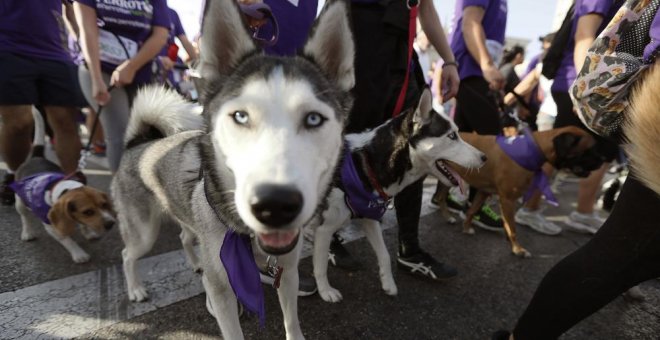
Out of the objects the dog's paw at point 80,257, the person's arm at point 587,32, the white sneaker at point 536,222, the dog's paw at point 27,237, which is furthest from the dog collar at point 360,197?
the dog's paw at point 27,237

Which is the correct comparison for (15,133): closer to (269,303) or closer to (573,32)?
(269,303)

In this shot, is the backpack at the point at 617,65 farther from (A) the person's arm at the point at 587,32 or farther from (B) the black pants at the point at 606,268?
(A) the person's arm at the point at 587,32

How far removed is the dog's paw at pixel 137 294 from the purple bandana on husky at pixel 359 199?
4.91 ft

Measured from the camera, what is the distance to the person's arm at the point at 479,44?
310cm

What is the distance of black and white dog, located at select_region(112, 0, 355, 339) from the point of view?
0.99 metres

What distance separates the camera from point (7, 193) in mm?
3512

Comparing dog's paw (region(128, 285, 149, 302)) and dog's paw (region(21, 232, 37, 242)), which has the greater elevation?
dog's paw (region(128, 285, 149, 302))

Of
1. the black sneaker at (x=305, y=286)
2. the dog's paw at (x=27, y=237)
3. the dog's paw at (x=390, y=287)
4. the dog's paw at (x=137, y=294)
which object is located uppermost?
the dog's paw at (x=390, y=287)

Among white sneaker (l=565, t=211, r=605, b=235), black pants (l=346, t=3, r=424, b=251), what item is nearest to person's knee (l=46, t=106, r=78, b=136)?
black pants (l=346, t=3, r=424, b=251)

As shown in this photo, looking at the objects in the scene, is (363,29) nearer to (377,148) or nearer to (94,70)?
(377,148)

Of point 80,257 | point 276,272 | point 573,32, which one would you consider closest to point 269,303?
point 276,272

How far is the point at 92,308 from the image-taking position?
2016 mm

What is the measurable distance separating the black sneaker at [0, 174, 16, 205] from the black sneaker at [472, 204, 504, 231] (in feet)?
17.4

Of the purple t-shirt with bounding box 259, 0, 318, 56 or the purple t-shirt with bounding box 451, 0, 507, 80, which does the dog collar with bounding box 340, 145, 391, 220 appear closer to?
the purple t-shirt with bounding box 259, 0, 318, 56
